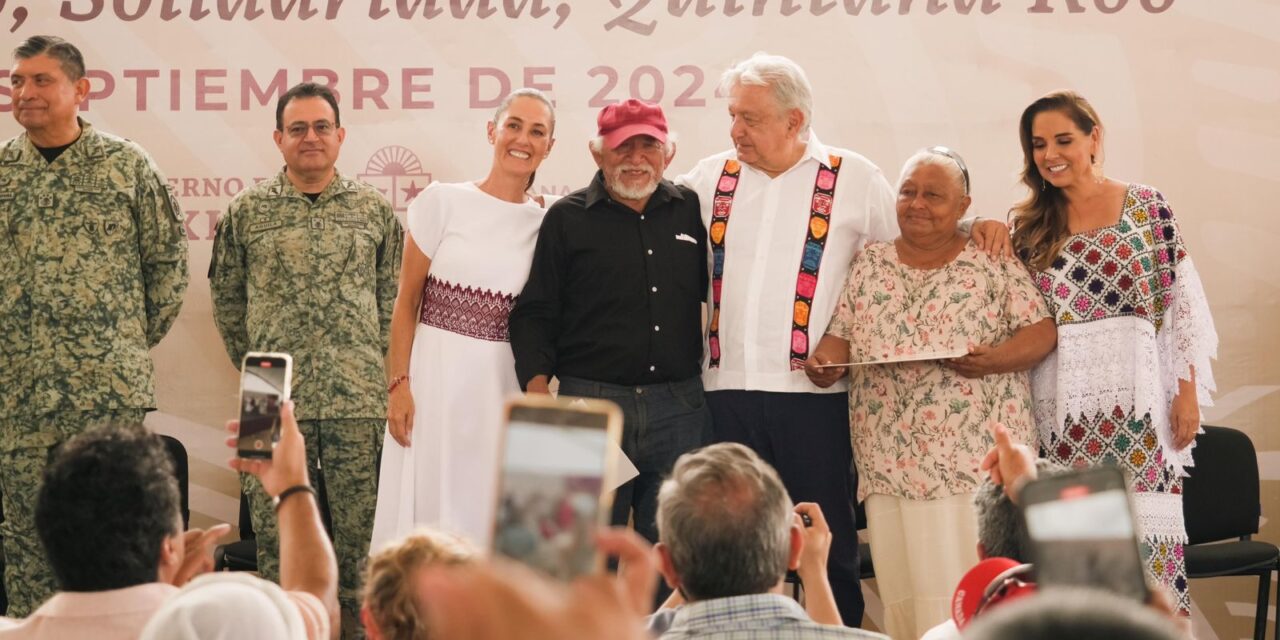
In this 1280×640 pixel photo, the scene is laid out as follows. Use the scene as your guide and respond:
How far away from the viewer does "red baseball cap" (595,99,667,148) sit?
386 cm

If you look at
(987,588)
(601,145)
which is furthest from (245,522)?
(987,588)

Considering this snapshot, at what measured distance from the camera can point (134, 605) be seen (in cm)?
191

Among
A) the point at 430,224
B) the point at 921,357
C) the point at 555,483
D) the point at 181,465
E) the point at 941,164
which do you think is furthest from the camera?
the point at 181,465

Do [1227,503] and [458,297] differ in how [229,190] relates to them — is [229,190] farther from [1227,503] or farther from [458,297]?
[1227,503]

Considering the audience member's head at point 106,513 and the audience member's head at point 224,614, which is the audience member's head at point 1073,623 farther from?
the audience member's head at point 106,513

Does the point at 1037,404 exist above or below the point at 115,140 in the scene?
below

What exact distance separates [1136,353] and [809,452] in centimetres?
88

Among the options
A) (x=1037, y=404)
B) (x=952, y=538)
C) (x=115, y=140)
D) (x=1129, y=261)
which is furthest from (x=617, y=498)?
(x=115, y=140)

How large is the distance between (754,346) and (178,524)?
2108 mm

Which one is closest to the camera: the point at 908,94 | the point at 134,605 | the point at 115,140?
the point at 134,605

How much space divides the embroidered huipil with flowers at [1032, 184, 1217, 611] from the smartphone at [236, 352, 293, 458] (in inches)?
91.3

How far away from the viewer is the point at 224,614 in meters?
1.71

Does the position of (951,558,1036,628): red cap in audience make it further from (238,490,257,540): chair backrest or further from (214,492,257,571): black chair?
(238,490,257,540): chair backrest

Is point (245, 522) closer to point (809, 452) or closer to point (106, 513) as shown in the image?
point (809, 452)
